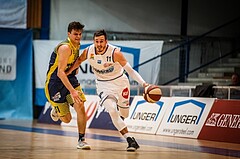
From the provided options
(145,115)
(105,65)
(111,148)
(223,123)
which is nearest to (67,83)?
(105,65)

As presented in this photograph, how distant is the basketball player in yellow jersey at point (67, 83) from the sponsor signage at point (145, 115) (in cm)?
411

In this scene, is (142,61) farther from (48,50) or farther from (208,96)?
(208,96)

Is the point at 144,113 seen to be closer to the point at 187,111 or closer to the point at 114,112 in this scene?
the point at 187,111

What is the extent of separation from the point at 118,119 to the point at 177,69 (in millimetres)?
9472

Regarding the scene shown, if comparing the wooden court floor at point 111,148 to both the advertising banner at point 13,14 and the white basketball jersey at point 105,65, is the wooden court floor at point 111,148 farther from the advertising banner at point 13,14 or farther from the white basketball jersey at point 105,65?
the advertising banner at point 13,14

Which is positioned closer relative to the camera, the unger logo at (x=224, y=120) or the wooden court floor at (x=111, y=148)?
the wooden court floor at (x=111, y=148)

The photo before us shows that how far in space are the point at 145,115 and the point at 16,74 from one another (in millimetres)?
7012

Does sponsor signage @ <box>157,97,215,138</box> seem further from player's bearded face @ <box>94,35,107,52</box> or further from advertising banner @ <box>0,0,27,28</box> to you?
advertising banner @ <box>0,0,27,28</box>

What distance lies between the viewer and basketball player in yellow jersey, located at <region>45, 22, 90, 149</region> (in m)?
9.20

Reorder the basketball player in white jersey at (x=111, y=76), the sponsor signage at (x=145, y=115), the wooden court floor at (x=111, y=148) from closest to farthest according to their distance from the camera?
the wooden court floor at (x=111, y=148) < the basketball player in white jersey at (x=111, y=76) < the sponsor signage at (x=145, y=115)

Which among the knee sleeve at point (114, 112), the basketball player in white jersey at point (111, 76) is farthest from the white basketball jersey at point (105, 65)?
the knee sleeve at point (114, 112)

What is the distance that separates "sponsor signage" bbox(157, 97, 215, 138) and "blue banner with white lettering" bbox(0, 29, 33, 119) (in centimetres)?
741

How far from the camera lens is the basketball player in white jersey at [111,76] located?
31.0ft

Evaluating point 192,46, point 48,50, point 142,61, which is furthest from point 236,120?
point 48,50
